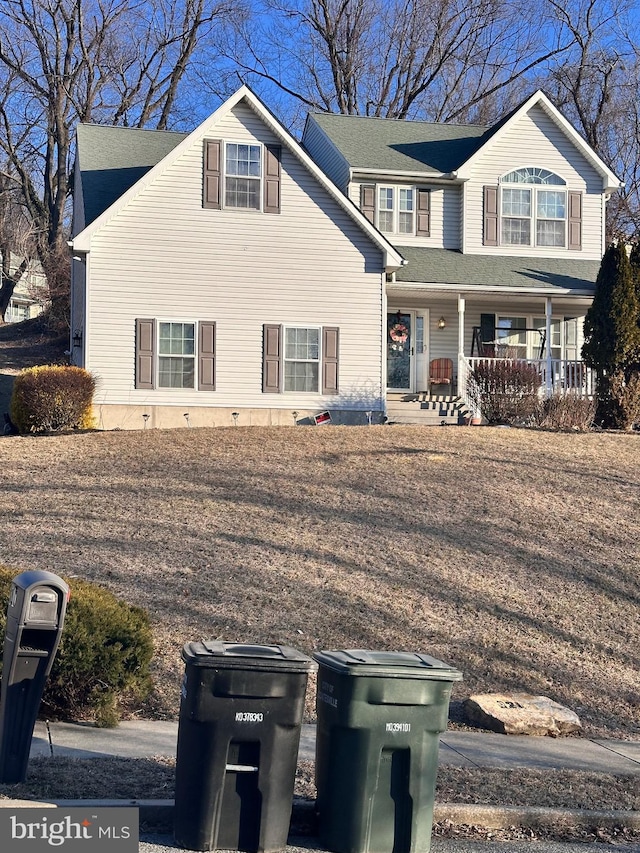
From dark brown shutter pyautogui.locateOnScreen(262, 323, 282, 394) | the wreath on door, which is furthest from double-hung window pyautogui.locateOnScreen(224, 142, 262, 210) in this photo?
the wreath on door

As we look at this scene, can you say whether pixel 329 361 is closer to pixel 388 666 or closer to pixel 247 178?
pixel 247 178

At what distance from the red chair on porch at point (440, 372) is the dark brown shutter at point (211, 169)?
6.66 meters

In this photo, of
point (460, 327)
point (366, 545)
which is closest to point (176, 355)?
point (460, 327)

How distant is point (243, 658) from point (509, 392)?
15.6 metres

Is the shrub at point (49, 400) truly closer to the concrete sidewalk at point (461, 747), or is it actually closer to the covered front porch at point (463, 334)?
the covered front porch at point (463, 334)

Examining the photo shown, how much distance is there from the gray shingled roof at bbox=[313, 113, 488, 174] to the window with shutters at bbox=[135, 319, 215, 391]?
20.3ft

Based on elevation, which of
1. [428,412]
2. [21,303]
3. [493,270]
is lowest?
[428,412]

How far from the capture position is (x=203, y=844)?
527 centimetres

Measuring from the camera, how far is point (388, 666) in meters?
5.45

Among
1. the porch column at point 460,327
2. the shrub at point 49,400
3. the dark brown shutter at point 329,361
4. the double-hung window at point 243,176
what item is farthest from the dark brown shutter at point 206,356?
the porch column at point 460,327

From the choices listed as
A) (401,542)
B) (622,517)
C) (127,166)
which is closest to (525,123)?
(127,166)

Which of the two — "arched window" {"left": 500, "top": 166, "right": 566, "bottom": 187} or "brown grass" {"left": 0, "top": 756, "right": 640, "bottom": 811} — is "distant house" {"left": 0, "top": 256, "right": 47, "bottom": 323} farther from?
"brown grass" {"left": 0, "top": 756, "right": 640, "bottom": 811}

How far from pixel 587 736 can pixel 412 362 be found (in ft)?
52.5

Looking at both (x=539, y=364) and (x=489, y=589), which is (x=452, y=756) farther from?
(x=539, y=364)
